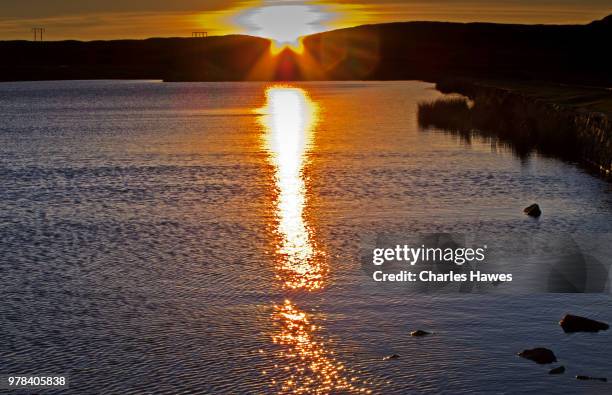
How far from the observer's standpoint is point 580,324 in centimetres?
1347

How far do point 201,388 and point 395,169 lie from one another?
2380 cm

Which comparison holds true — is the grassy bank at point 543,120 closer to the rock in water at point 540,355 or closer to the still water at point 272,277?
the still water at point 272,277

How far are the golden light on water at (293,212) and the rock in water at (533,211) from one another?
5.52m

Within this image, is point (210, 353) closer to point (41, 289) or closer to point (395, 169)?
point (41, 289)

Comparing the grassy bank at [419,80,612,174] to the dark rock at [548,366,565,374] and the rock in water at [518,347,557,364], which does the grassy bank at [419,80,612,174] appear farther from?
the dark rock at [548,366,565,374]

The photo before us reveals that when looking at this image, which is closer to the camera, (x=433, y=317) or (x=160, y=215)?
(x=433, y=317)

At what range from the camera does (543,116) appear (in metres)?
46.7

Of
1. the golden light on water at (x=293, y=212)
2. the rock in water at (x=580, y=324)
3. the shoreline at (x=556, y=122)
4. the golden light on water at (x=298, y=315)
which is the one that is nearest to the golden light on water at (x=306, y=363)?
the golden light on water at (x=298, y=315)

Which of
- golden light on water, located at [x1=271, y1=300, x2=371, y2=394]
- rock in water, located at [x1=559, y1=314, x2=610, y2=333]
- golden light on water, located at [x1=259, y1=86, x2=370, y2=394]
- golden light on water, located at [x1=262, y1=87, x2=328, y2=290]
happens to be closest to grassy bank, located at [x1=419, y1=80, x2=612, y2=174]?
golden light on water, located at [x1=262, y1=87, x2=328, y2=290]

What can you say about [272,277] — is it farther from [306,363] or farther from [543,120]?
[543,120]

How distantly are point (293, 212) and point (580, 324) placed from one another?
40.0 feet

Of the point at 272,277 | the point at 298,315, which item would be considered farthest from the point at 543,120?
the point at 298,315

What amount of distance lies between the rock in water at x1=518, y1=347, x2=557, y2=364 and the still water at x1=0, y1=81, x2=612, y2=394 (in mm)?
166

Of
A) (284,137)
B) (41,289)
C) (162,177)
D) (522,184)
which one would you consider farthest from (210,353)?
(284,137)
